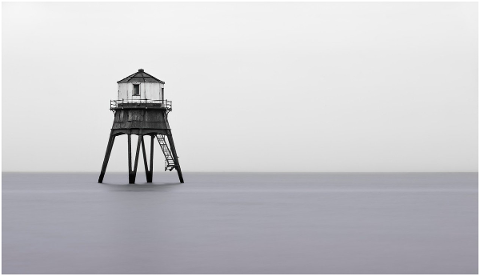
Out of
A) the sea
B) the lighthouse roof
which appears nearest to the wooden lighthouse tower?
the lighthouse roof

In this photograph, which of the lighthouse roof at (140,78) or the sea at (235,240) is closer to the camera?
the sea at (235,240)

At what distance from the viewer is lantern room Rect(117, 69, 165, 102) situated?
155ft

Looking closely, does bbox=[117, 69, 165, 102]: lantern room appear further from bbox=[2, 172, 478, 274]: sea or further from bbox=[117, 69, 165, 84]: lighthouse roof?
bbox=[2, 172, 478, 274]: sea

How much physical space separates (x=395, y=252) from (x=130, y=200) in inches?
882

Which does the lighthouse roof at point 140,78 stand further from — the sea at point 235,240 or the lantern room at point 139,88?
the sea at point 235,240

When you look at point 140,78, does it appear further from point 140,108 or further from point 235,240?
point 235,240

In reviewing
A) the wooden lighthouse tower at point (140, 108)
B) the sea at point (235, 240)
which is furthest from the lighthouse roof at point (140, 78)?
the sea at point (235, 240)

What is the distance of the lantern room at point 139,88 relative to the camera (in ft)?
155

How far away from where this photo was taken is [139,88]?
47.3 metres

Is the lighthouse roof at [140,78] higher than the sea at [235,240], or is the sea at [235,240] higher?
the lighthouse roof at [140,78]

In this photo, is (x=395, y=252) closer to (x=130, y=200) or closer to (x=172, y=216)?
(x=172, y=216)

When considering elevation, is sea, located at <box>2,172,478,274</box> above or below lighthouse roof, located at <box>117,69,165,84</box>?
below

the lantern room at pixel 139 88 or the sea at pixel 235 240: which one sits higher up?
the lantern room at pixel 139 88

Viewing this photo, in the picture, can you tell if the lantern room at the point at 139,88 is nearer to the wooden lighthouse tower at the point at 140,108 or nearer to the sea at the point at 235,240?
the wooden lighthouse tower at the point at 140,108
